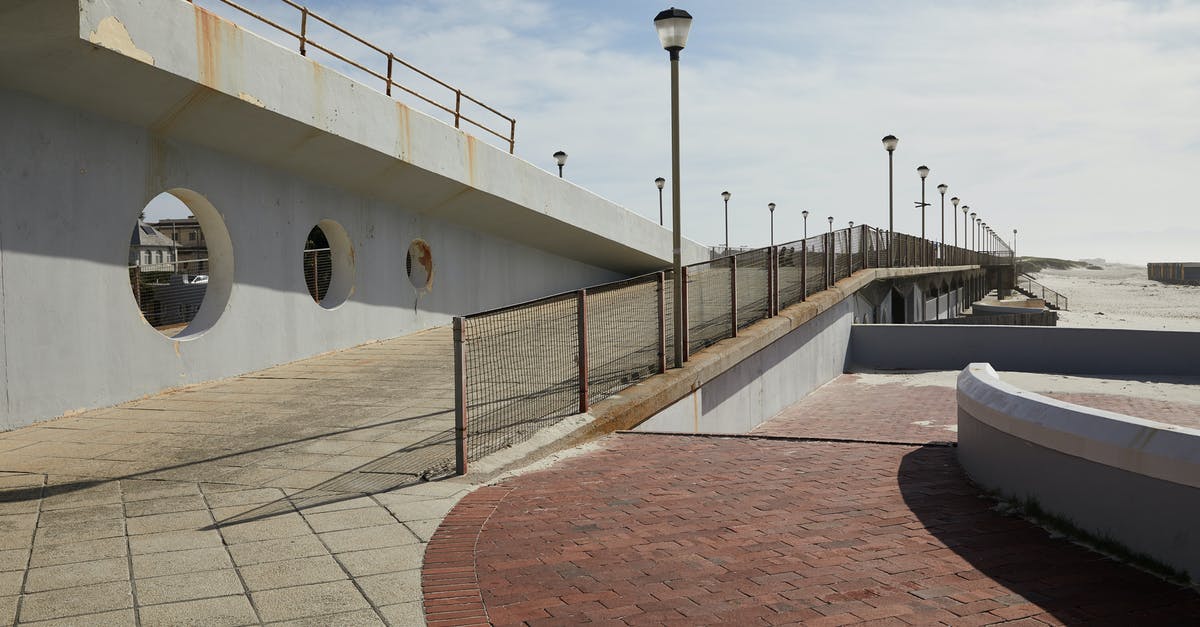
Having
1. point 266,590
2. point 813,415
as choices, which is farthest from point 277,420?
point 813,415

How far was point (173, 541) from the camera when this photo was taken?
5.24 m

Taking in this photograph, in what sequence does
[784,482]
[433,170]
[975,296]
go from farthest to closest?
1. [975,296]
2. [433,170]
3. [784,482]

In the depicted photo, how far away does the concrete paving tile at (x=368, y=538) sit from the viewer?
5.15m

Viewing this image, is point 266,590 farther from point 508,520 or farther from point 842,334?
point 842,334

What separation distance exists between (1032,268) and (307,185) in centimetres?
17032

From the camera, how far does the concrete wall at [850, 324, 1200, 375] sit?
1775 cm

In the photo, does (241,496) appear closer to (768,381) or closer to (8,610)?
(8,610)

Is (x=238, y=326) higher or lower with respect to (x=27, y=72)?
lower

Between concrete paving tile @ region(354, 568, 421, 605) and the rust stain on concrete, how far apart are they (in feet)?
22.0

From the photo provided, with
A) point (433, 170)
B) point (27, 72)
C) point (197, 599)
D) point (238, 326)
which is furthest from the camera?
point (433, 170)

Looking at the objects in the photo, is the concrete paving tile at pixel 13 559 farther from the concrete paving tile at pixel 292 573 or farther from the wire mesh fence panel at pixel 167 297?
the wire mesh fence panel at pixel 167 297

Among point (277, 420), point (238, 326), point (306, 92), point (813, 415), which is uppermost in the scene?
point (306, 92)

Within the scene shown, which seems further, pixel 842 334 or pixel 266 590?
pixel 842 334

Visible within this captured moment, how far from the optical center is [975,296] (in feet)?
232
